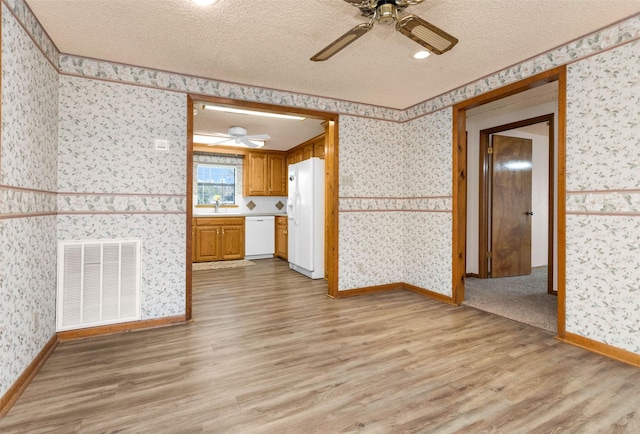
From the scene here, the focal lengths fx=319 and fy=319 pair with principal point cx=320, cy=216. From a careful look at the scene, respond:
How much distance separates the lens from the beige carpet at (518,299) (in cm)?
307

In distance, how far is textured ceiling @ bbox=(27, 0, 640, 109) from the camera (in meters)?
2.01

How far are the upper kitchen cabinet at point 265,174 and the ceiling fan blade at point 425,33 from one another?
522 cm

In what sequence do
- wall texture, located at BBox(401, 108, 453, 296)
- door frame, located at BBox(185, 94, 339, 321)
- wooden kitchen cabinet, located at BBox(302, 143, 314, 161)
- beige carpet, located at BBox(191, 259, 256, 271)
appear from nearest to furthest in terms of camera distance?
door frame, located at BBox(185, 94, 339, 321), wall texture, located at BBox(401, 108, 453, 296), beige carpet, located at BBox(191, 259, 256, 271), wooden kitchen cabinet, located at BBox(302, 143, 314, 161)

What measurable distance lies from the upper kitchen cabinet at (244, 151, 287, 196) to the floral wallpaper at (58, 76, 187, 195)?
3.73 m

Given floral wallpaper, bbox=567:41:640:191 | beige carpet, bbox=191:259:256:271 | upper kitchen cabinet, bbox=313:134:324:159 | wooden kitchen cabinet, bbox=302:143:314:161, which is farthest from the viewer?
wooden kitchen cabinet, bbox=302:143:314:161

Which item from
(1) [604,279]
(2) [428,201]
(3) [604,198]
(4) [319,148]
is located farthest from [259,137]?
(1) [604,279]

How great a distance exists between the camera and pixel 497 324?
9.60ft

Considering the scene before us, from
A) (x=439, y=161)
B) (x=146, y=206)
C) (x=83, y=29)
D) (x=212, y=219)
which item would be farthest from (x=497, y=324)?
(x=212, y=219)

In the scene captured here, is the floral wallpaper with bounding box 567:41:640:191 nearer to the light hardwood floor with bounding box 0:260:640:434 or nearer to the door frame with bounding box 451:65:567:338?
the door frame with bounding box 451:65:567:338

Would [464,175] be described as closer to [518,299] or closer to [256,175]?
[518,299]

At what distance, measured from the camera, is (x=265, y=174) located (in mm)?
6902

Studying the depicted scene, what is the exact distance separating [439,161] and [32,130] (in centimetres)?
365

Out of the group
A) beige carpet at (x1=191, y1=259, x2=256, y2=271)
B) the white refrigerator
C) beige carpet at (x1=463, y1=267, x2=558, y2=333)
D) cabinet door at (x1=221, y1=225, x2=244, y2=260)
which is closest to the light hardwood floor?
beige carpet at (x1=463, y1=267, x2=558, y2=333)

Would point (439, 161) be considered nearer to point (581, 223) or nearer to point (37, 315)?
point (581, 223)
